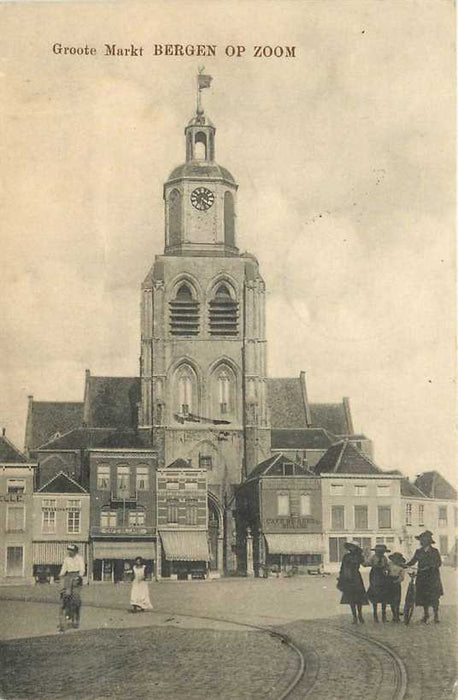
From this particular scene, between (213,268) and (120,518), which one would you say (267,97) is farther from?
(213,268)

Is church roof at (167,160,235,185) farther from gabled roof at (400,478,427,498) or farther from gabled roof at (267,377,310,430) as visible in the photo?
gabled roof at (267,377,310,430)

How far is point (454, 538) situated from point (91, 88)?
31.0ft

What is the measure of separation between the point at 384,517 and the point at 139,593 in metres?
8.32

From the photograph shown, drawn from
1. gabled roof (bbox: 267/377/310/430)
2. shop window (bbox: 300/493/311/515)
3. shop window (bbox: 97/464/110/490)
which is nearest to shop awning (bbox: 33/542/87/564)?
shop window (bbox: 97/464/110/490)

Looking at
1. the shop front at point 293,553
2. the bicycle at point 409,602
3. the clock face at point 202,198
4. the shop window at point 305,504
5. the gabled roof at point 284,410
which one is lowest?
the bicycle at point 409,602

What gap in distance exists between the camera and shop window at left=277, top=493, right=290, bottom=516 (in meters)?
29.3

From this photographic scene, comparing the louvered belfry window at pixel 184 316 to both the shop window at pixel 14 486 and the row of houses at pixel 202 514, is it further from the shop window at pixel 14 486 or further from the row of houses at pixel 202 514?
the shop window at pixel 14 486

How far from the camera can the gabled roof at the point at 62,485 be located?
22719 millimetres

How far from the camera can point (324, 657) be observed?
51.0 ft


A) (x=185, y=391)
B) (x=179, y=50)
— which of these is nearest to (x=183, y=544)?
(x=185, y=391)

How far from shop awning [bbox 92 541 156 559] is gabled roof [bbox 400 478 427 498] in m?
6.39

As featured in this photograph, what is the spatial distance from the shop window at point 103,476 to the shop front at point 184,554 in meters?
1.85

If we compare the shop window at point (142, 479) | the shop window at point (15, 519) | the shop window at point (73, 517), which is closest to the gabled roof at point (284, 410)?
the shop window at point (142, 479)

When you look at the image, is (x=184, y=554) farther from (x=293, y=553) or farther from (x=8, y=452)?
(x=8, y=452)
